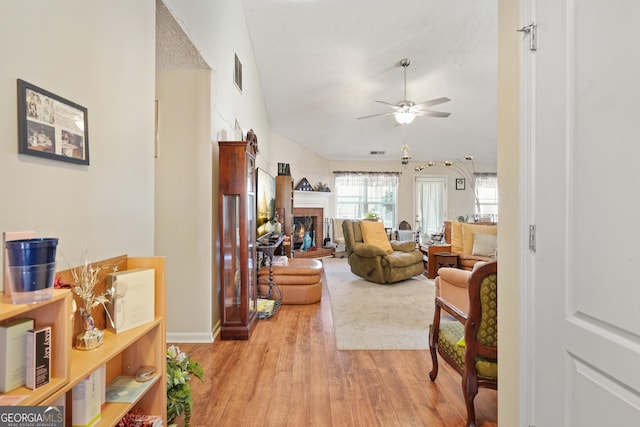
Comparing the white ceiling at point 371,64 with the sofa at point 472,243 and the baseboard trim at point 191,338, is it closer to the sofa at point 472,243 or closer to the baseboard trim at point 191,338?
the sofa at point 472,243

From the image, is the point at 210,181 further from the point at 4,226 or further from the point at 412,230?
the point at 412,230

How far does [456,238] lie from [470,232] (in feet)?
0.81

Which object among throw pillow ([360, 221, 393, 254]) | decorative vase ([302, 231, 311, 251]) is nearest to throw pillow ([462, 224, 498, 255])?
throw pillow ([360, 221, 393, 254])

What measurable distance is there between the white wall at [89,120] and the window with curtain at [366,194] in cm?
668

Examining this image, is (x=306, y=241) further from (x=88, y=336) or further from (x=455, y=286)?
(x=88, y=336)

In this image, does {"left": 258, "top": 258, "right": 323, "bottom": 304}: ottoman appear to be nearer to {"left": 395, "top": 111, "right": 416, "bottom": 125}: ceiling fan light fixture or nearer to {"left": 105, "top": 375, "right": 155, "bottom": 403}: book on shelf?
{"left": 395, "top": 111, "right": 416, "bottom": 125}: ceiling fan light fixture

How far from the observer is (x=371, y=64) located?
449 centimetres

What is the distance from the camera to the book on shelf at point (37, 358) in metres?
0.76

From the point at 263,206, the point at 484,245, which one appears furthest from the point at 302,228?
the point at 484,245

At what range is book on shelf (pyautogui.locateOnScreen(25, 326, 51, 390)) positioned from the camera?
2.49 feet

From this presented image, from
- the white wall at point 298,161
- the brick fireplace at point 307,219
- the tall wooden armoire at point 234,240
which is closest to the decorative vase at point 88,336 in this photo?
the tall wooden armoire at point 234,240

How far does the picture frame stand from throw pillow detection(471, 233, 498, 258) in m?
5.05

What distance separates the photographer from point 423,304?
382cm

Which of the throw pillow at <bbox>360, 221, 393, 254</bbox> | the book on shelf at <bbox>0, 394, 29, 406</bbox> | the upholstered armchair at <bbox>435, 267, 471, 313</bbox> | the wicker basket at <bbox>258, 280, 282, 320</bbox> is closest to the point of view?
the book on shelf at <bbox>0, 394, 29, 406</bbox>
